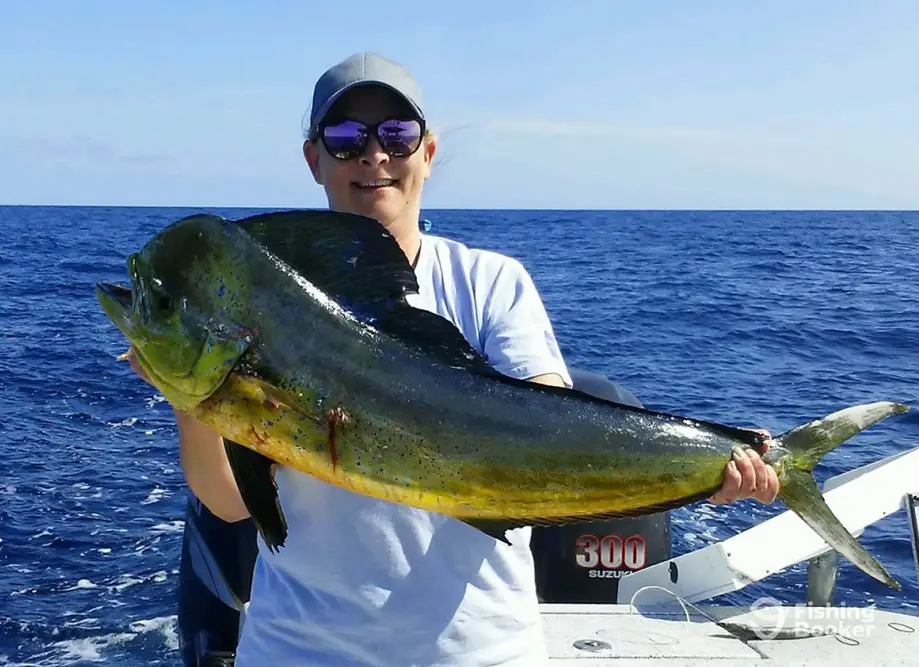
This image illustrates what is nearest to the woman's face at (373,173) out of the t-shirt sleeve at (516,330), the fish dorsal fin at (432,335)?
the t-shirt sleeve at (516,330)

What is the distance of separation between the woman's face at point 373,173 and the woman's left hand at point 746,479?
3.24ft

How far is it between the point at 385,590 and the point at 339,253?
774mm

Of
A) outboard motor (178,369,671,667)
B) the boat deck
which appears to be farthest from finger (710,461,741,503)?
outboard motor (178,369,671,667)

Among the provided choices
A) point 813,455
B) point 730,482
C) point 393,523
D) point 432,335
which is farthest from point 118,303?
point 813,455

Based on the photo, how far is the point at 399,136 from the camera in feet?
7.27

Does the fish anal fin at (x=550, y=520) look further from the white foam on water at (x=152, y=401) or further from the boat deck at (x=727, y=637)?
the white foam on water at (x=152, y=401)

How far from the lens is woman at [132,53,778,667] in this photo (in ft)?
6.52

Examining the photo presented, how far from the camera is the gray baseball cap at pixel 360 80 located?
7.23ft

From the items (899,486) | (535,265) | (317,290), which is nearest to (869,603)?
(899,486)

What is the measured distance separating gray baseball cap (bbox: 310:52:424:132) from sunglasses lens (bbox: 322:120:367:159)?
2.1 inches

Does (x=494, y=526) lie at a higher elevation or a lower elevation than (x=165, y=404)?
higher

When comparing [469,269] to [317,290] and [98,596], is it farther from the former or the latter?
[98,596]

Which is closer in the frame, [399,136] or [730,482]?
[730,482]

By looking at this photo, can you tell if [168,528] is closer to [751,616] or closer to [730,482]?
[751,616]
